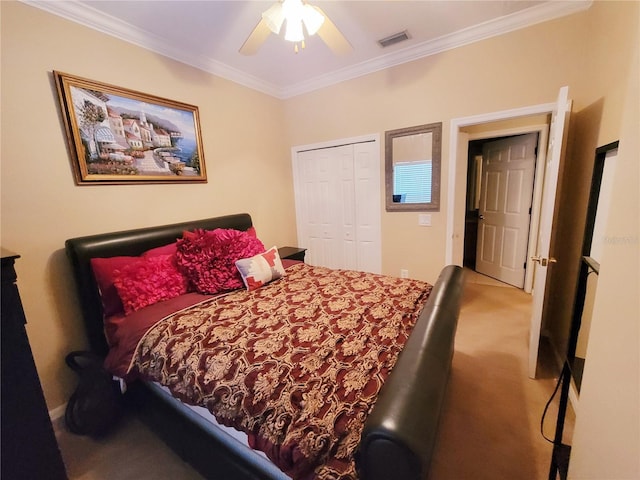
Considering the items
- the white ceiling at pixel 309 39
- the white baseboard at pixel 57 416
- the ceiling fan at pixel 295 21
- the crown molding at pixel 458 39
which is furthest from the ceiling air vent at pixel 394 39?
the white baseboard at pixel 57 416

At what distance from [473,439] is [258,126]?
11.4ft

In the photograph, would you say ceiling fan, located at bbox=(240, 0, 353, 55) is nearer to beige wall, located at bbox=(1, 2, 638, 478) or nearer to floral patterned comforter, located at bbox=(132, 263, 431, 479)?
beige wall, located at bbox=(1, 2, 638, 478)

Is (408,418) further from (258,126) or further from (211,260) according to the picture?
(258,126)

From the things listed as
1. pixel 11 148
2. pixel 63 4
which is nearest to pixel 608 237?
pixel 11 148

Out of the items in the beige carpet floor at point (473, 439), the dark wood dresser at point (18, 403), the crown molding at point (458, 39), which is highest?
the crown molding at point (458, 39)

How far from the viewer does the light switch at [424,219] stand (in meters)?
2.83

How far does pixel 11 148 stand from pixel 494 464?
10.8 feet

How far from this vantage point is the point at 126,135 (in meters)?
2.06

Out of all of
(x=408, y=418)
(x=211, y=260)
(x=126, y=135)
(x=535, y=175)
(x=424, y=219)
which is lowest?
(x=408, y=418)

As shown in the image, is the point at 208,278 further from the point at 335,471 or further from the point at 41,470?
the point at 335,471

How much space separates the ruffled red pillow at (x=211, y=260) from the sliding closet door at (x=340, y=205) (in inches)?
62.6

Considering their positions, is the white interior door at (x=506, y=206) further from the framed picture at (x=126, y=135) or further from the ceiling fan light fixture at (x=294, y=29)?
the framed picture at (x=126, y=135)

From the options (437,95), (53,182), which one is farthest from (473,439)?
(53,182)

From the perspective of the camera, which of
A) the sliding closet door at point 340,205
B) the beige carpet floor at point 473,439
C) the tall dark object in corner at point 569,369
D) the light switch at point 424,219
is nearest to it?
the tall dark object in corner at point 569,369
